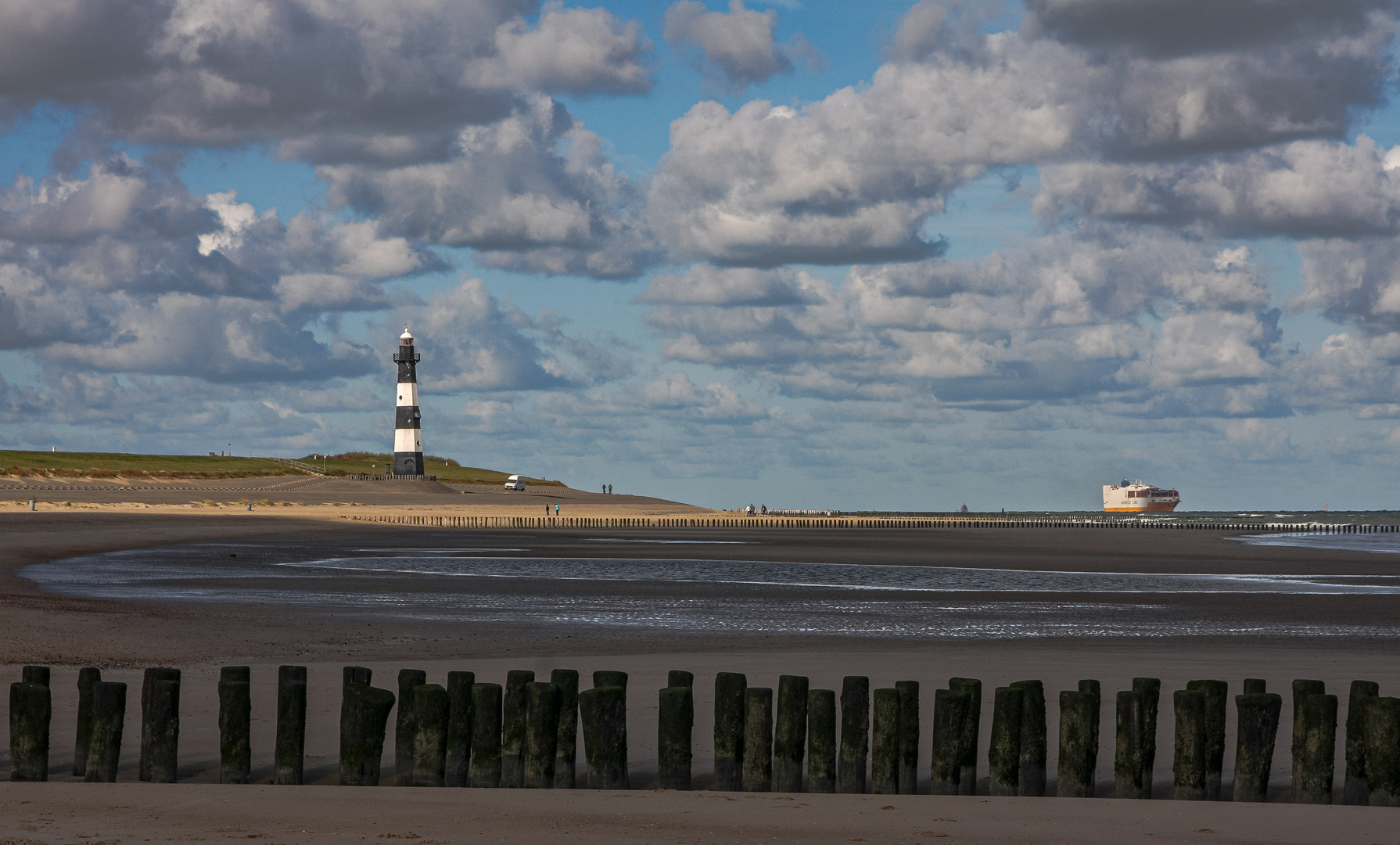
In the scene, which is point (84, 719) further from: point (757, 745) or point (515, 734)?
point (757, 745)

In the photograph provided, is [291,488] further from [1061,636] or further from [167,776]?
[167,776]

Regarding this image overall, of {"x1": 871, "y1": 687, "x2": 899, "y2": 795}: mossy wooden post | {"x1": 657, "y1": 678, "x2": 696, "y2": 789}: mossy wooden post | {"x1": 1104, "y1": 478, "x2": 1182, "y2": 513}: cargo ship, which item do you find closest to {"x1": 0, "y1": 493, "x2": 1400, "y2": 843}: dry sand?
{"x1": 871, "y1": 687, "x2": 899, "y2": 795}: mossy wooden post

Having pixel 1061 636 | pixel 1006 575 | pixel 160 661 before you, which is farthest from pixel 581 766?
pixel 1006 575

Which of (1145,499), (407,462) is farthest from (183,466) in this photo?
(1145,499)

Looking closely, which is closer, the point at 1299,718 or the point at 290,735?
the point at 1299,718

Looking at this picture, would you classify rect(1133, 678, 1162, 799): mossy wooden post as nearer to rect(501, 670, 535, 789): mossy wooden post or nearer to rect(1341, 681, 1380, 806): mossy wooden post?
rect(1341, 681, 1380, 806): mossy wooden post

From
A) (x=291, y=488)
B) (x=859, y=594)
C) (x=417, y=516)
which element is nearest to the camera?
(x=859, y=594)

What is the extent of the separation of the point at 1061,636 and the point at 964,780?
12.1 meters

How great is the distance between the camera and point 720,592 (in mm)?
30828

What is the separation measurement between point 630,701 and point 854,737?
3892 mm

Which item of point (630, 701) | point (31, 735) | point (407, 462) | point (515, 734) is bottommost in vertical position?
point (630, 701)

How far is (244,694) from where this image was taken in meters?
9.55

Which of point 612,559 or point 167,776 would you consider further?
point 612,559

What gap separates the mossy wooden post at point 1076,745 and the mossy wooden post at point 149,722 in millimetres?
6477
